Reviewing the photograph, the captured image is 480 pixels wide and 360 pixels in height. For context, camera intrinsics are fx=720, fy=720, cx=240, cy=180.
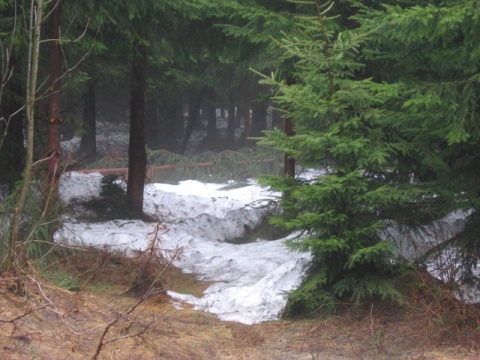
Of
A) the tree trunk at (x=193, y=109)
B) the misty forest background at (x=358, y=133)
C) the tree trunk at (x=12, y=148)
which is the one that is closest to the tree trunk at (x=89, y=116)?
the tree trunk at (x=193, y=109)

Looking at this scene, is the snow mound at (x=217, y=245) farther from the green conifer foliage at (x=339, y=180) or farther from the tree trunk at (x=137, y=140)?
the tree trunk at (x=137, y=140)

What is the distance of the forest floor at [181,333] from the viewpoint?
584 cm

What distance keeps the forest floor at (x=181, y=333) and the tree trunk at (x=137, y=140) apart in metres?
7.09

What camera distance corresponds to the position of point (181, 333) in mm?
7730

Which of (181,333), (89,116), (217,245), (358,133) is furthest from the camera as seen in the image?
(89,116)

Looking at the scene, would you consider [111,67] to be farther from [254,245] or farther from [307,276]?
[307,276]

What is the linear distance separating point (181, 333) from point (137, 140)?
8.83 meters

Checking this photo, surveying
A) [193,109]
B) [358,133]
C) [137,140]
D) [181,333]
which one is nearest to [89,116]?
[193,109]

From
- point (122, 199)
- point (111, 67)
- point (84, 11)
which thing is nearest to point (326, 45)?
point (84, 11)

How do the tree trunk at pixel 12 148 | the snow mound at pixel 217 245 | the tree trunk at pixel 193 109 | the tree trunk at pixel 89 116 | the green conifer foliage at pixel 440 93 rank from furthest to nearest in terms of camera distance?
the tree trunk at pixel 193 109
the tree trunk at pixel 89 116
the tree trunk at pixel 12 148
the snow mound at pixel 217 245
the green conifer foliage at pixel 440 93

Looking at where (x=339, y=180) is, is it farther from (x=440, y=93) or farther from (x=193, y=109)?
(x=193, y=109)

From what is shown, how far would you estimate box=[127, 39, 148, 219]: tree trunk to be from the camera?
51.3 feet

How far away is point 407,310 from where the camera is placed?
7852 mm

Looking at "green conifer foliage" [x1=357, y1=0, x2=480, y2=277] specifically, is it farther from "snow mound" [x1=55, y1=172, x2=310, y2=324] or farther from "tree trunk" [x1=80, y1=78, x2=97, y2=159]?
"tree trunk" [x1=80, y1=78, x2=97, y2=159]
